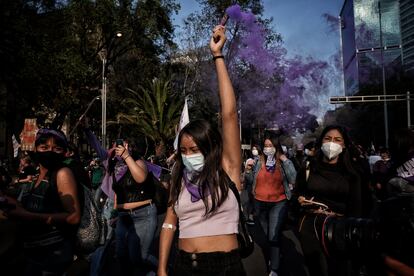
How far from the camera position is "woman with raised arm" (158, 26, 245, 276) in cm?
240

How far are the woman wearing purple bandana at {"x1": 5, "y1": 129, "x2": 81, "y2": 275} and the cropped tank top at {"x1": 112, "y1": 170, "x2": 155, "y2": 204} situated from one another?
1.75 m

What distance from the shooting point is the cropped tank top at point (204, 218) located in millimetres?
2418

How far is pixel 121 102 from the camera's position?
102 ft

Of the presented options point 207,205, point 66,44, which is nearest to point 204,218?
point 207,205

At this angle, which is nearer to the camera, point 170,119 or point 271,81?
point 271,81

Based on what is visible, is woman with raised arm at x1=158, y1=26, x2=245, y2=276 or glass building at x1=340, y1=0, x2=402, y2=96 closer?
woman with raised arm at x1=158, y1=26, x2=245, y2=276

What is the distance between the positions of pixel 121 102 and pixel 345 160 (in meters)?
28.1

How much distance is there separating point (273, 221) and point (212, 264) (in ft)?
12.0

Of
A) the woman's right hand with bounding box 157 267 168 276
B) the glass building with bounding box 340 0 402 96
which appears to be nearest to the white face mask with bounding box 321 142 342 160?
the woman's right hand with bounding box 157 267 168 276

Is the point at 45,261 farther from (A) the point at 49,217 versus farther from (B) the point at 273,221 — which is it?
(B) the point at 273,221

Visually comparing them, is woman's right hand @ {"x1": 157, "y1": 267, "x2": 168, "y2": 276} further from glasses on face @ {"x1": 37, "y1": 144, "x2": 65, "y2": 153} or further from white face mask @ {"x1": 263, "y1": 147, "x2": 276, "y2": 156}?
white face mask @ {"x1": 263, "y1": 147, "x2": 276, "y2": 156}

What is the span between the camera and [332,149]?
4.24 meters

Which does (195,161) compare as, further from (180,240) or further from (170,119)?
(170,119)

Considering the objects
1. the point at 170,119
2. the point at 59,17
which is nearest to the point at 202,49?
the point at 170,119
